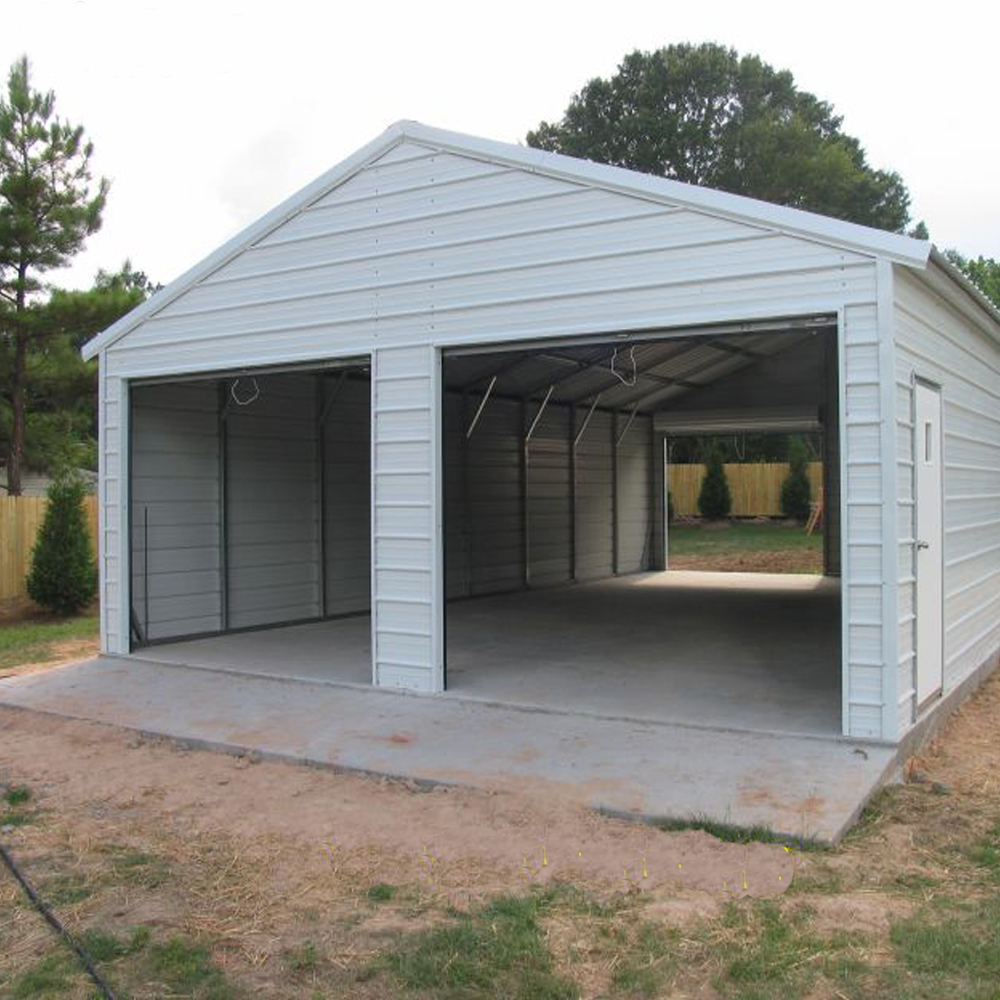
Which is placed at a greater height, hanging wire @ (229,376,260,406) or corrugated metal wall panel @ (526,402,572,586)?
hanging wire @ (229,376,260,406)

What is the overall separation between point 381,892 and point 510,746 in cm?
178

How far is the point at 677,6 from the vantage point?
8.74 m

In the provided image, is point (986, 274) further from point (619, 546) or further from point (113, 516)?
point (113, 516)

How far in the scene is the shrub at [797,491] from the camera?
2548cm

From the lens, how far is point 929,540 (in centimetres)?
586

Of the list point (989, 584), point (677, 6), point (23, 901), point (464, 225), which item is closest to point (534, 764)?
point (23, 901)

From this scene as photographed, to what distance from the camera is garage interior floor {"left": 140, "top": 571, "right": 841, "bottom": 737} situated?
20.1 ft

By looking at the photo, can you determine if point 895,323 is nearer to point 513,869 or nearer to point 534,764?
point 534,764

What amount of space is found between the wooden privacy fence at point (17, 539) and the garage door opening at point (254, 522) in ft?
13.6

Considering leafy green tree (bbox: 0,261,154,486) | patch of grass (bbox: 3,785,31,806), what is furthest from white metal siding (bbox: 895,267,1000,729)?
leafy green tree (bbox: 0,261,154,486)

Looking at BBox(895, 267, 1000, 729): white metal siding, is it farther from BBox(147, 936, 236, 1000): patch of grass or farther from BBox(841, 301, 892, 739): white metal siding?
BBox(147, 936, 236, 1000): patch of grass

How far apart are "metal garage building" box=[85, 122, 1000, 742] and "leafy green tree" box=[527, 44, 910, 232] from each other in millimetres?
18312

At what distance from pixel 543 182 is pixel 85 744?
14.0 feet

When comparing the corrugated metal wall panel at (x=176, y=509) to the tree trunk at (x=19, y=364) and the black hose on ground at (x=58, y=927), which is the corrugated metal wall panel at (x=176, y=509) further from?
the tree trunk at (x=19, y=364)
